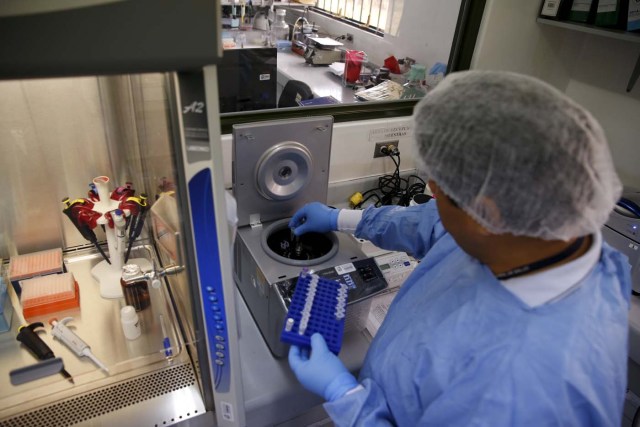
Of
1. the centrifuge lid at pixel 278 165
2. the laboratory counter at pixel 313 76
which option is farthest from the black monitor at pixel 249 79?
the centrifuge lid at pixel 278 165

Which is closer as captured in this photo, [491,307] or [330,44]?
[491,307]

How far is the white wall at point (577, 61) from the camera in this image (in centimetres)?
167

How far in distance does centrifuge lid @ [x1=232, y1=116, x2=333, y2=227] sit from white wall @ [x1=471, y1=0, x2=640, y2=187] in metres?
0.93

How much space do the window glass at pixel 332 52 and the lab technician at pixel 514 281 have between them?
0.96 m

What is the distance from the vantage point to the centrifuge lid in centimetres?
108

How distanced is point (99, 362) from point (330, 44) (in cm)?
274

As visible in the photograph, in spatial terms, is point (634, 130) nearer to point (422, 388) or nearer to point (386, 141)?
point (386, 141)

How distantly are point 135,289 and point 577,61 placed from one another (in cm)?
199

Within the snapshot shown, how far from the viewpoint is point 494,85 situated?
609 mm

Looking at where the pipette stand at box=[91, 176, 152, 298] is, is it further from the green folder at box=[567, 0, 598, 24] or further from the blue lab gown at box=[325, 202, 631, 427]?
the green folder at box=[567, 0, 598, 24]

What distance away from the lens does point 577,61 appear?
1891 mm

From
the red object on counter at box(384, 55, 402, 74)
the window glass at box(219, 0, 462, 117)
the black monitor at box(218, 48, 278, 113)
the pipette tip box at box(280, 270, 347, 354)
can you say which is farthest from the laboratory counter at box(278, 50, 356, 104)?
the pipette tip box at box(280, 270, 347, 354)

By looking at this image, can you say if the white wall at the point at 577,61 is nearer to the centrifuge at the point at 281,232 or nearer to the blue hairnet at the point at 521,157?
the centrifuge at the point at 281,232

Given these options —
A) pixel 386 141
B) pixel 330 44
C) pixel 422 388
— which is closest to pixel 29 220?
pixel 422 388
